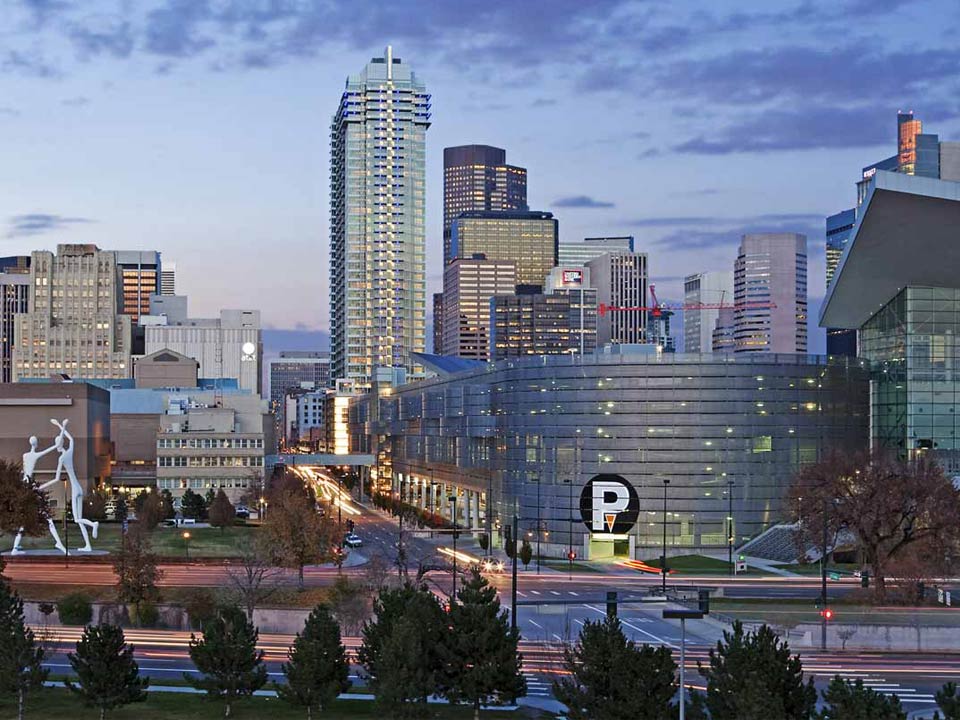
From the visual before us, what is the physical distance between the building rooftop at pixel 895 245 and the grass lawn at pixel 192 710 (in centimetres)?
7757

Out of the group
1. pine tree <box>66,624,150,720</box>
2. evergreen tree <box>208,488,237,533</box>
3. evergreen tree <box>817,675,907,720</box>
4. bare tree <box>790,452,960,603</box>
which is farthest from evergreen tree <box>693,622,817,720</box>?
evergreen tree <box>208,488,237,533</box>

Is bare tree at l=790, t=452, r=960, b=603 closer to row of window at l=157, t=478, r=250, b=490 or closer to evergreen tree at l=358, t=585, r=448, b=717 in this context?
evergreen tree at l=358, t=585, r=448, b=717

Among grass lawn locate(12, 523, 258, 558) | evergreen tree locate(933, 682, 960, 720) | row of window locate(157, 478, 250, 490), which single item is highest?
evergreen tree locate(933, 682, 960, 720)

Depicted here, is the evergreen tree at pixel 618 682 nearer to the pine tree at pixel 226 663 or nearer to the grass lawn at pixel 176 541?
the pine tree at pixel 226 663

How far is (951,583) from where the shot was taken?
92312 mm

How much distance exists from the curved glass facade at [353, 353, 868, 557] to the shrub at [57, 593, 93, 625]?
5621 cm

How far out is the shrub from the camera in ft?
239

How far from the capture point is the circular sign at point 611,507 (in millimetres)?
121688

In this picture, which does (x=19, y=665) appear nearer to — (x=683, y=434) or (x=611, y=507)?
(x=611, y=507)

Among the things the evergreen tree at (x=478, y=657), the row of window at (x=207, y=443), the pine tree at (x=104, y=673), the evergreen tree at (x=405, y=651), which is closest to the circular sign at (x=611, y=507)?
the row of window at (x=207, y=443)

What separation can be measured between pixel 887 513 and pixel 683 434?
132 feet

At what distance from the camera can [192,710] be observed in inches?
1981

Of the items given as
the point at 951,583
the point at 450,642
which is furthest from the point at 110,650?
the point at 951,583

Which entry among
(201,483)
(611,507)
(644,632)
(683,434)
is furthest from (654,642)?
(201,483)
